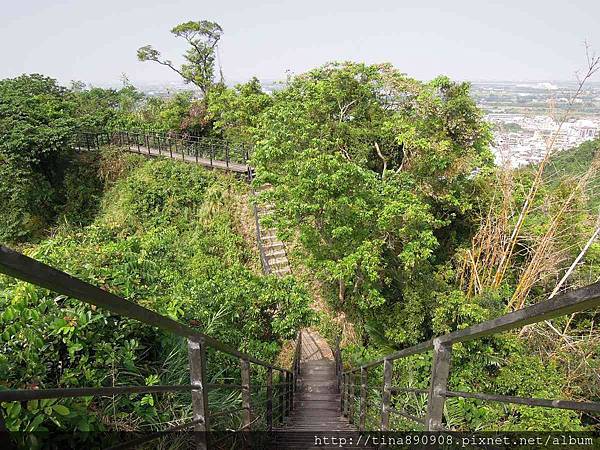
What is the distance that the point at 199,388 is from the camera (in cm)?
186

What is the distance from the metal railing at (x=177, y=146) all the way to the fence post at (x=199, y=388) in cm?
1446

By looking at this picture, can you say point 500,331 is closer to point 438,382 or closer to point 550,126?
point 438,382

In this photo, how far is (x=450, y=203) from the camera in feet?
36.2

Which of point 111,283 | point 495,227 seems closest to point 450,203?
point 495,227

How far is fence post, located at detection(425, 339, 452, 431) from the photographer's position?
1973mm

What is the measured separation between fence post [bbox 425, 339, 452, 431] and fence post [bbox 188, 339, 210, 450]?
3.64 feet

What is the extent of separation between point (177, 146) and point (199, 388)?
1824cm

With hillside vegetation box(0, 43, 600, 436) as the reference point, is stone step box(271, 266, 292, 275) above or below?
below

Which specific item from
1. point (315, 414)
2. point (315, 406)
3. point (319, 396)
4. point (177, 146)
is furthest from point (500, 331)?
point (177, 146)

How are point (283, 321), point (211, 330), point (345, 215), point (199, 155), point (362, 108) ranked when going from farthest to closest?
point (199, 155), point (362, 108), point (345, 215), point (283, 321), point (211, 330)

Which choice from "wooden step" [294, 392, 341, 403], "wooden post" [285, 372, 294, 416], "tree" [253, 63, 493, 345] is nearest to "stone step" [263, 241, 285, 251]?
"tree" [253, 63, 493, 345]

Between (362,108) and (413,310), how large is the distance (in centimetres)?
702

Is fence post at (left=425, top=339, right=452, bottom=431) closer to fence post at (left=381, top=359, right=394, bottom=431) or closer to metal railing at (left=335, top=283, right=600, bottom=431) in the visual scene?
metal railing at (left=335, top=283, right=600, bottom=431)

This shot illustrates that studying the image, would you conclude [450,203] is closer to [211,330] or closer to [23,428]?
[211,330]
